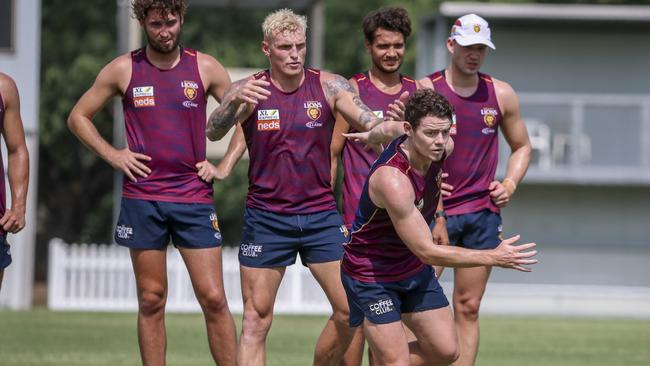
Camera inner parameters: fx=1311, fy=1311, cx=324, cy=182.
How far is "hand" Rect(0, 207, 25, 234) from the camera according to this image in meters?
8.41

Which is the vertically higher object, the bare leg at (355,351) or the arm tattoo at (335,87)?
the arm tattoo at (335,87)

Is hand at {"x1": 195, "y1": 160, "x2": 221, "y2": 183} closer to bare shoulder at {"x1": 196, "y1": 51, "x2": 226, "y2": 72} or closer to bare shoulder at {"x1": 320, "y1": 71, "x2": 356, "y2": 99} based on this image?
bare shoulder at {"x1": 196, "y1": 51, "x2": 226, "y2": 72}

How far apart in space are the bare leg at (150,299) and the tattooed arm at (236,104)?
936 mm

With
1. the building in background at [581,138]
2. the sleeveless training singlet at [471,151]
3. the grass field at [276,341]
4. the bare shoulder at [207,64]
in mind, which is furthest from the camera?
the building in background at [581,138]

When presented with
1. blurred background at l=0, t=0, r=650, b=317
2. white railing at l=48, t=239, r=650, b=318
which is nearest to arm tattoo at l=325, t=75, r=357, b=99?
white railing at l=48, t=239, r=650, b=318

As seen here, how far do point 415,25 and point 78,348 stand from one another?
21.5 meters

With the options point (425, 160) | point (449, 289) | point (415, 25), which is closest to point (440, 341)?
point (425, 160)

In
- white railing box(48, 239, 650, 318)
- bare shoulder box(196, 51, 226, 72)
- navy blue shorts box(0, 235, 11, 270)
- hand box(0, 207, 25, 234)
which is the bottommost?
white railing box(48, 239, 650, 318)

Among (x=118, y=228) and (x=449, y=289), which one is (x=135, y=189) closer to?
(x=118, y=228)

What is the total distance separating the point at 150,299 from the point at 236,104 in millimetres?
1455

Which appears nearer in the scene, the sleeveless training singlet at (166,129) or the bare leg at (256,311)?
the bare leg at (256,311)

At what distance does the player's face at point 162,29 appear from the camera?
348 inches

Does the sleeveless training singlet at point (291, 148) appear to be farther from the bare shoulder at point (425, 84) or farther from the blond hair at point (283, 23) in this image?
the bare shoulder at point (425, 84)

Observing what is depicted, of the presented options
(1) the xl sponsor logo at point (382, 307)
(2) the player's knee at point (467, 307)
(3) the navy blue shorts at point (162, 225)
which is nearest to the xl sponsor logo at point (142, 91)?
(3) the navy blue shorts at point (162, 225)
